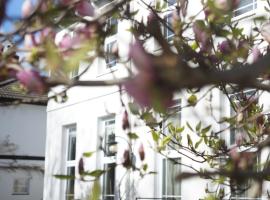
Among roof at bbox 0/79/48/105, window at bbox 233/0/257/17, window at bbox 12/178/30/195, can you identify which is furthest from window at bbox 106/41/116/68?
window at bbox 12/178/30/195

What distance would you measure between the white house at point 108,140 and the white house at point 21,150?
7469 millimetres

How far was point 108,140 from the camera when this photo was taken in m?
11.7

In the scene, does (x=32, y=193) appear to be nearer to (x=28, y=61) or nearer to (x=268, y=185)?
(x=268, y=185)

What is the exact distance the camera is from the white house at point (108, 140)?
8930 millimetres

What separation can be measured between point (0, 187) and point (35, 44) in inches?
820

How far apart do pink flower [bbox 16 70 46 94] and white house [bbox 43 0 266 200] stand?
22.1ft

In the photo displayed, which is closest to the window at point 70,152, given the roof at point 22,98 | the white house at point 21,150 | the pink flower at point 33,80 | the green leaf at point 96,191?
the white house at point 21,150

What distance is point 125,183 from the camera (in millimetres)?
10883

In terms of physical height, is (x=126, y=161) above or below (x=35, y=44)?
below

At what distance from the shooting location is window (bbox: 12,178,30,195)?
2233 cm

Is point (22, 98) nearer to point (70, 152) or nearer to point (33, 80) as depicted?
point (33, 80)

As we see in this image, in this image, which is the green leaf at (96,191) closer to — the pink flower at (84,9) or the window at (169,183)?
the pink flower at (84,9)

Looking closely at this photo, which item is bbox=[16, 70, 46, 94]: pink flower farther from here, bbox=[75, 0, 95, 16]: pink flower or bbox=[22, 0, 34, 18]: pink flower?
bbox=[75, 0, 95, 16]: pink flower

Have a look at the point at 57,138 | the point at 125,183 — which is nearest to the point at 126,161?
the point at 125,183
